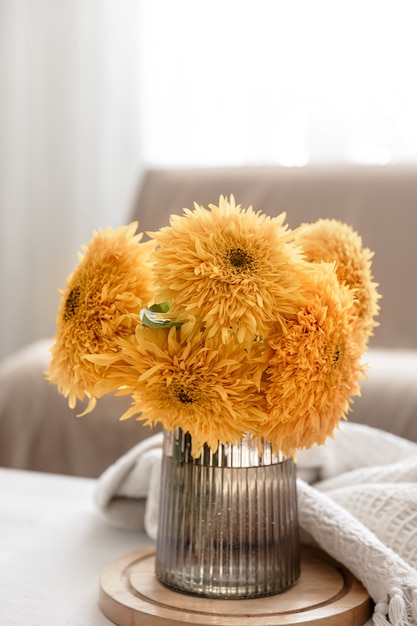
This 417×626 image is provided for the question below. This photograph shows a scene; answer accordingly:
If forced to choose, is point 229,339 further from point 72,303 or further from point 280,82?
point 280,82

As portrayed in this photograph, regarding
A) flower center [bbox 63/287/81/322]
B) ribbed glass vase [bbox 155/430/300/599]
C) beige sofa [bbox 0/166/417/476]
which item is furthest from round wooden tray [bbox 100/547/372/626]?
beige sofa [bbox 0/166/417/476]

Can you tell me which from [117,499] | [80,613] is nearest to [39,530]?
[117,499]

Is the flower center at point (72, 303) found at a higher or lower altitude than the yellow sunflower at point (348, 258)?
lower

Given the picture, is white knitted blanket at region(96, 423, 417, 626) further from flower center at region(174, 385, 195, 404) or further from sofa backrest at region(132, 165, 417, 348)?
sofa backrest at region(132, 165, 417, 348)

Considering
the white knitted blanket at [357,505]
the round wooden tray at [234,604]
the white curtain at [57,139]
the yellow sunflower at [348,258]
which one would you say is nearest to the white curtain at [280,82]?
the white curtain at [57,139]

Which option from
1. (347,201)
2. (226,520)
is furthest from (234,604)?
(347,201)

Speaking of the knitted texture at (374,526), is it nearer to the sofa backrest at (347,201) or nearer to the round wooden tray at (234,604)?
the round wooden tray at (234,604)
